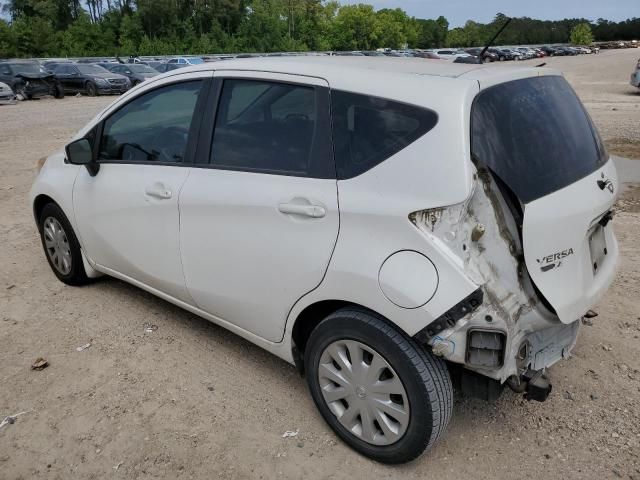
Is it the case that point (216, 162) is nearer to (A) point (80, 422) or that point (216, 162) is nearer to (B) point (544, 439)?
(A) point (80, 422)

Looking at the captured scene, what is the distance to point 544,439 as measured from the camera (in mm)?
2762

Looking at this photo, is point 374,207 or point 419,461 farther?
point 419,461

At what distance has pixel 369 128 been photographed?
247 centimetres

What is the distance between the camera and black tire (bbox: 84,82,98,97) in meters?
25.2

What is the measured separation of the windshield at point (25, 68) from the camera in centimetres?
2428

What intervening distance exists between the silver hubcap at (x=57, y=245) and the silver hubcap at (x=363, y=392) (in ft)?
8.76

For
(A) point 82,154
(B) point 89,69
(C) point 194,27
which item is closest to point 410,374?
(A) point 82,154

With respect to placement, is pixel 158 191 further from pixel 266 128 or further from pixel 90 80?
pixel 90 80

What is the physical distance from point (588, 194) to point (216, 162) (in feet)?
6.17

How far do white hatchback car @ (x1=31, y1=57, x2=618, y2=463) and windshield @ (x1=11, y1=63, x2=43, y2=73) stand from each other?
2503 cm

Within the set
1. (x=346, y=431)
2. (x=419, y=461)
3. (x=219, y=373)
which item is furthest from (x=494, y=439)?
(x=219, y=373)

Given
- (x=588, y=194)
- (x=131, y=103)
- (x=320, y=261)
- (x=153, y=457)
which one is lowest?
(x=153, y=457)

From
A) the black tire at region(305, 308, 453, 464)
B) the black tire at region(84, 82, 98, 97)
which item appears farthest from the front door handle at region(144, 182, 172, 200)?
the black tire at region(84, 82, 98, 97)

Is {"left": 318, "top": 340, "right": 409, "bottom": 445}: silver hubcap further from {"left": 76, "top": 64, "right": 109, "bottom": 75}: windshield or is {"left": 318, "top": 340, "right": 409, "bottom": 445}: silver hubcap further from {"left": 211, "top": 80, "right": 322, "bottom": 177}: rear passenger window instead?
{"left": 76, "top": 64, "right": 109, "bottom": 75}: windshield
